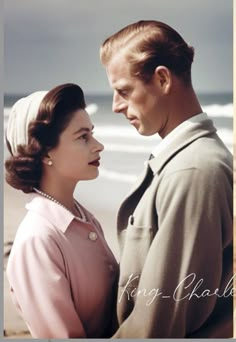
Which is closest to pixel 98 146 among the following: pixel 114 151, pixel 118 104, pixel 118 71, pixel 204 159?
pixel 114 151

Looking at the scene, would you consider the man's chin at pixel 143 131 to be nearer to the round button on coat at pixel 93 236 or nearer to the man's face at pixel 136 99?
the man's face at pixel 136 99

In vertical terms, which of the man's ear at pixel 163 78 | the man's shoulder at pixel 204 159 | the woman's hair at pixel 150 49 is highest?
the woman's hair at pixel 150 49

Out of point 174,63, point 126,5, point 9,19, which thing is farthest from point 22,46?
point 174,63

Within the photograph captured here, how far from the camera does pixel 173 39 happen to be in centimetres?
248

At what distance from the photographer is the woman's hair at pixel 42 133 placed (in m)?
2.48

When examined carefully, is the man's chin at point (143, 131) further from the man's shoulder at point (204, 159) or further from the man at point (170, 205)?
the man's shoulder at point (204, 159)

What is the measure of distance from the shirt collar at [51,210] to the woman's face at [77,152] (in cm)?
11

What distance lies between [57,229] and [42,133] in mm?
363

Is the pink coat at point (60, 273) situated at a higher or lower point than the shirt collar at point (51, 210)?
lower

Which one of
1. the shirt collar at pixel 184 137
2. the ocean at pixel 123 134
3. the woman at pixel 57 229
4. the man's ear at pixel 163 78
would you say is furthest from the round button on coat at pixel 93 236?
the man's ear at pixel 163 78

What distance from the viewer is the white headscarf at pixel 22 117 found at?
8.15 feet

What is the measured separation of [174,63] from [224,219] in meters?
0.61

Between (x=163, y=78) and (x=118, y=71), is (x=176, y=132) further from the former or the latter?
(x=118, y=71)

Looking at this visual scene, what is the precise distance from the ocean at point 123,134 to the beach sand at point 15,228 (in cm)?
12
